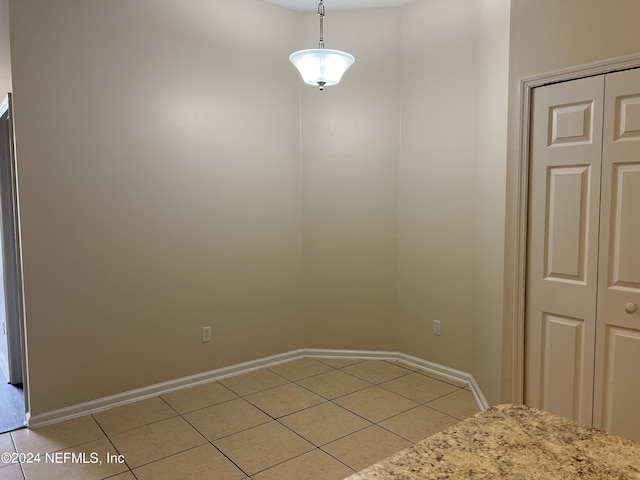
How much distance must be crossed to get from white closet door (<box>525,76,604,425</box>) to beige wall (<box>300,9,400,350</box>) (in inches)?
61.4

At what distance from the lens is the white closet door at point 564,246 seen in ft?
8.06

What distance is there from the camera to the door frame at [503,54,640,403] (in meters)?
2.66

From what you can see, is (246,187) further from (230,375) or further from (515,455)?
(515,455)

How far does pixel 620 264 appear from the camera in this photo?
2.38m

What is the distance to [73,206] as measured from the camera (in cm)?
308

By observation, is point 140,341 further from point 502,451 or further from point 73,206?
point 502,451

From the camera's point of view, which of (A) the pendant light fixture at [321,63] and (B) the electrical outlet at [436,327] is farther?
(B) the electrical outlet at [436,327]

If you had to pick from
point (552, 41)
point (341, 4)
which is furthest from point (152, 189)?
point (552, 41)

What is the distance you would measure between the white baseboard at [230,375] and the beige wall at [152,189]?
61 mm

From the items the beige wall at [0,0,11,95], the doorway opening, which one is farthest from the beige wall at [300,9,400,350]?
the doorway opening

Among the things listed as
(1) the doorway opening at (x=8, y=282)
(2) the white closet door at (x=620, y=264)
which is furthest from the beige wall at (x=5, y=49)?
(2) the white closet door at (x=620, y=264)

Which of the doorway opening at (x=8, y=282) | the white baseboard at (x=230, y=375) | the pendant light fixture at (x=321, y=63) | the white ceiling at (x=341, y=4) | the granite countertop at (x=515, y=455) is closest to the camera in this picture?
the granite countertop at (x=515, y=455)

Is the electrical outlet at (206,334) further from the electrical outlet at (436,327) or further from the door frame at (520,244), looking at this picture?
the door frame at (520,244)

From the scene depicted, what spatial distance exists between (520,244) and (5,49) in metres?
3.34
